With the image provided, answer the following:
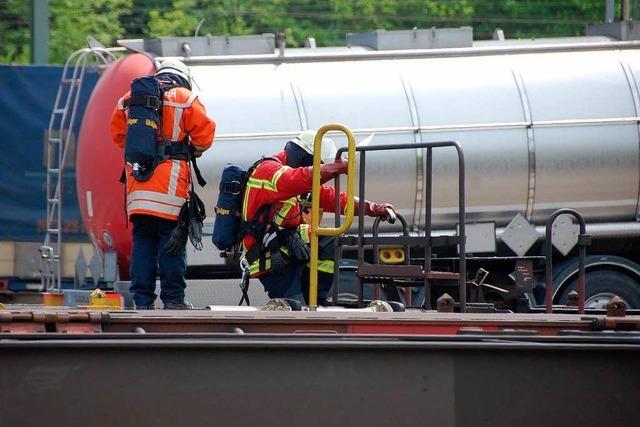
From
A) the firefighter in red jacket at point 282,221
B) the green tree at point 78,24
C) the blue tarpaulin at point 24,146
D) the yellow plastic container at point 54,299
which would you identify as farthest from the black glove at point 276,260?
the green tree at point 78,24

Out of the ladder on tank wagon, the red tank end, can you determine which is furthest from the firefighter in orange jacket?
the ladder on tank wagon

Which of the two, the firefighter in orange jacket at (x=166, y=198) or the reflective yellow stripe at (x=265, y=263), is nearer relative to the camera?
the firefighter in orange jacket at (x=166, y=198)

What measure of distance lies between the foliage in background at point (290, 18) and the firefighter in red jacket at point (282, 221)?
19.3 metres

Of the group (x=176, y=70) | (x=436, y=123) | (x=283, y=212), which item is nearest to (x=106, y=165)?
(x=436, y=123)

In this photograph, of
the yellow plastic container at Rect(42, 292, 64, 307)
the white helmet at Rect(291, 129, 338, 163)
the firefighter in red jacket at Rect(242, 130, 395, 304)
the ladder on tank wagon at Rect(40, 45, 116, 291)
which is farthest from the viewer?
the ladder on tank wagon at Rect(40, 45, 116, 291)

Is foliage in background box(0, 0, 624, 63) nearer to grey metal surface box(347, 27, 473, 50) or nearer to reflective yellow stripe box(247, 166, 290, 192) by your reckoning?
grey metal surface box(347, 27, 473, 50)

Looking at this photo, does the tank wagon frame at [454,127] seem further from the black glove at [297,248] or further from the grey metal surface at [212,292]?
the black glove at [297,248]

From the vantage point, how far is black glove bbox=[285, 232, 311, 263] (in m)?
8.66

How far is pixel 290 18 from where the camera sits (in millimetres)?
30547

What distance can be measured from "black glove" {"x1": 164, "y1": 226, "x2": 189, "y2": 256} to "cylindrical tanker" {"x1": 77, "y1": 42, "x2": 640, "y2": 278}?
12.0 ft

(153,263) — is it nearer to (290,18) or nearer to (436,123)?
(436,123)

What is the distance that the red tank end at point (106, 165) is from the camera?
12.5m

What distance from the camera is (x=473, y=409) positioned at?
5.08 metres

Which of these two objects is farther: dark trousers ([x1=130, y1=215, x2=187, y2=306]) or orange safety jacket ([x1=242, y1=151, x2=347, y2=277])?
dark trousers ([x1=130, y1=215, x2=187, y2=306])
